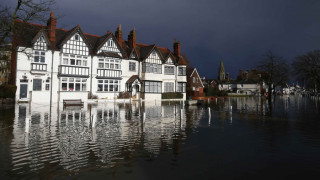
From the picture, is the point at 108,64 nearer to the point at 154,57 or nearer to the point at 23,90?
the point at 154,57

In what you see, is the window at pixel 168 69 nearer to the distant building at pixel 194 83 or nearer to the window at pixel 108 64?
the distant building at pixel 194 83

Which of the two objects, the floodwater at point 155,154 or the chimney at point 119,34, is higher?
the chimney at point 119,34

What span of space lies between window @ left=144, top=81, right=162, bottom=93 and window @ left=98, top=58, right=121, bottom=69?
6.05 m

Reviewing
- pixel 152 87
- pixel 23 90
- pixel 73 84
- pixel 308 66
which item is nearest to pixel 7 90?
pixel 23 90

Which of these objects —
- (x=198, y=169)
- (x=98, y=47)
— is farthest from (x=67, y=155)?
(x=98, y=47)

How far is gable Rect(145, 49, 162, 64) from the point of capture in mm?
41125

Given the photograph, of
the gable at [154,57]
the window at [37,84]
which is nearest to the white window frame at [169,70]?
the gable at [154,57]

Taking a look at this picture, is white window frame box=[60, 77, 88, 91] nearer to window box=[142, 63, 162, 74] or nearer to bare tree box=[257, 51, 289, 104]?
window box=[142, 63, 162, 74]

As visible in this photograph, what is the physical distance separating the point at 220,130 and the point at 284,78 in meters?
47.1

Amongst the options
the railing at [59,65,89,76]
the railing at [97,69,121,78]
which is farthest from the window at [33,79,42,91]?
the railing at [97,69,121,78]

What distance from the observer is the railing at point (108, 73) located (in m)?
35.4

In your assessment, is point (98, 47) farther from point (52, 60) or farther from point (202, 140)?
point (202, 140)

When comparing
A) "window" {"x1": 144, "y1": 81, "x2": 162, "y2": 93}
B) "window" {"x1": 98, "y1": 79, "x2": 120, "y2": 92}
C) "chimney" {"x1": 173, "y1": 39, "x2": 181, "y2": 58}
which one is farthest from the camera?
"chimney" {"x1": 173, "y1": 39, "x2": 181, "y2": 58}

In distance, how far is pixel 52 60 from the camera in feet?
102
